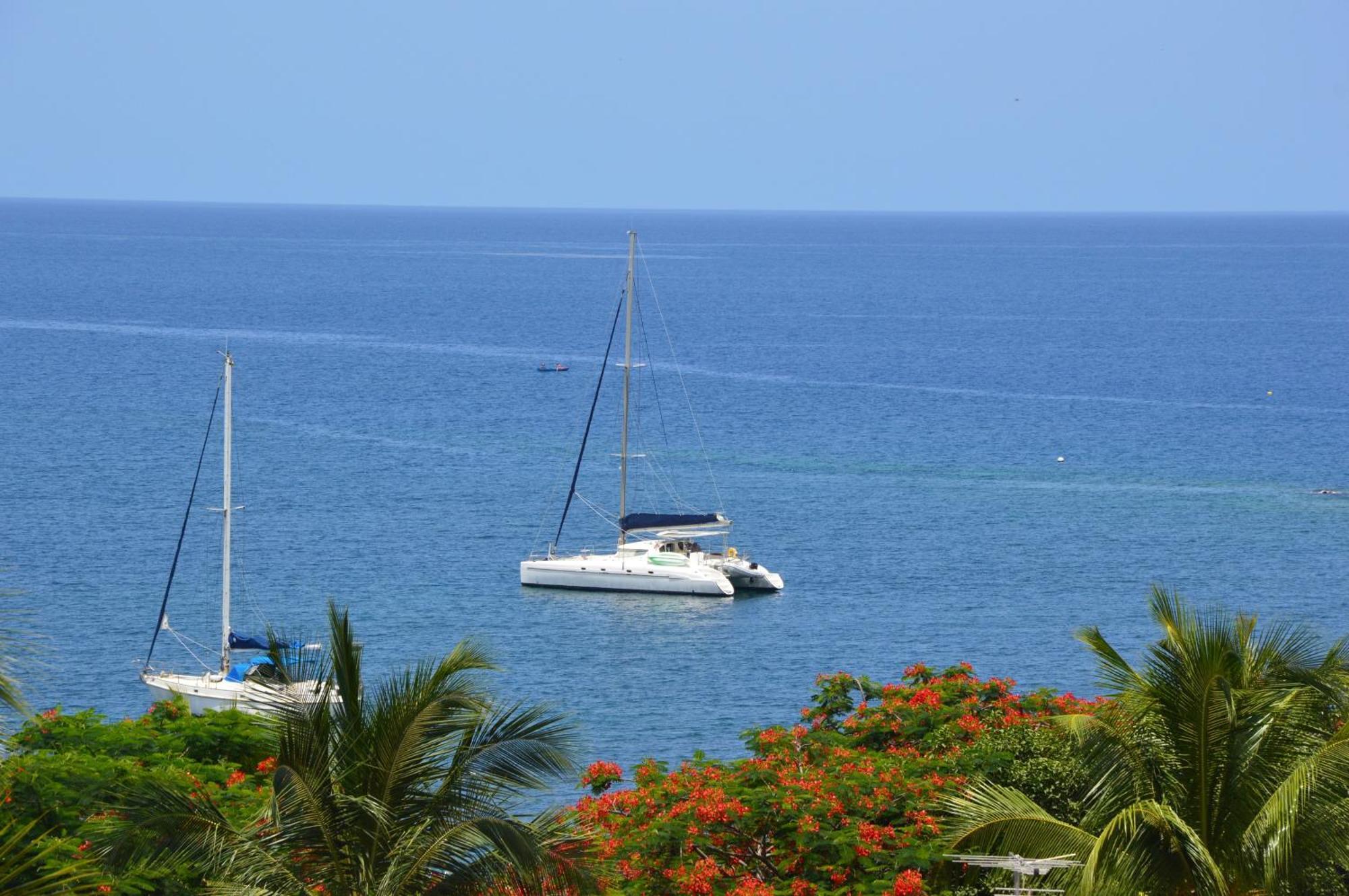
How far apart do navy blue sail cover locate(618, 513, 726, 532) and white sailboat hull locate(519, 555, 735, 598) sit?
2.23 m

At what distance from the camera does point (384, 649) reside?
52.2 meters

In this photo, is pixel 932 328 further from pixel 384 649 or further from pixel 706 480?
pixel 384 649

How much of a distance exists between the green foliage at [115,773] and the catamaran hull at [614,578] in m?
36.5

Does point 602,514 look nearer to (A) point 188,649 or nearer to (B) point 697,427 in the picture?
(B) point 697,427

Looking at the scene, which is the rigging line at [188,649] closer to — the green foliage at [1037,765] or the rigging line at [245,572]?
the rigging line at [245,572]

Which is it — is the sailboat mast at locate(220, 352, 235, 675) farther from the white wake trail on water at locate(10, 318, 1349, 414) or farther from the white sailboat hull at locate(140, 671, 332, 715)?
the white wake trail on water at locate(10, 318, 1349, 414)

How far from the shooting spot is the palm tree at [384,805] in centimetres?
1385

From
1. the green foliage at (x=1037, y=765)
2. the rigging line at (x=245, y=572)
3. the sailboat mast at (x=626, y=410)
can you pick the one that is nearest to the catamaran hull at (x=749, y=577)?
the sailboat mast at (x=626, y=410)

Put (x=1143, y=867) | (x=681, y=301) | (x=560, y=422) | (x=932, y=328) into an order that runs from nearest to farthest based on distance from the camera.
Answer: (x=1143, y=867), (x=560, y=422), (x=932, y=328), (x=681, y=301)

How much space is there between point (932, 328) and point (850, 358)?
94.3ft

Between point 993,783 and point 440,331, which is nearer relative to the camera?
point 993,783

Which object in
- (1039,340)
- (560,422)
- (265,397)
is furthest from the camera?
(1039,340)

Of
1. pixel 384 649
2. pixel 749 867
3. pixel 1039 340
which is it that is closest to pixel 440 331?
pixel 1039 340

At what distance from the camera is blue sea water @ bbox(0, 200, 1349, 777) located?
5309 centimetres
